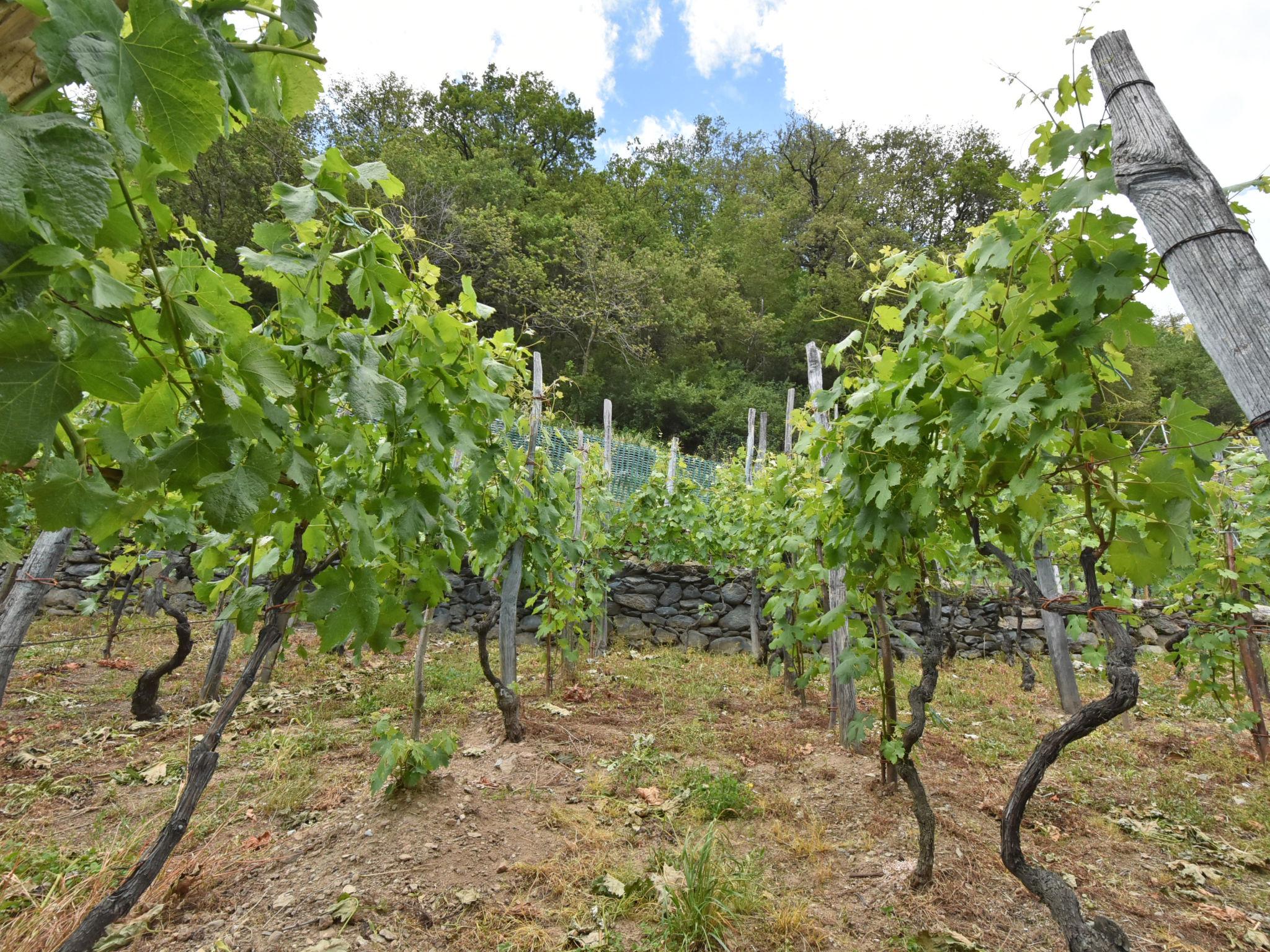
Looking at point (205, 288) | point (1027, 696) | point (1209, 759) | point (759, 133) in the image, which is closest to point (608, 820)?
point (205, 288)

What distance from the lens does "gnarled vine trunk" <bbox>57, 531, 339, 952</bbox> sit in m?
1.72

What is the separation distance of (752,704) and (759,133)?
28.2 m

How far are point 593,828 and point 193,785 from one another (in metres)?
1.89

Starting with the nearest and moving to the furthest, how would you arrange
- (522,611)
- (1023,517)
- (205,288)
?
(205,288), (1023,517), (522,611)

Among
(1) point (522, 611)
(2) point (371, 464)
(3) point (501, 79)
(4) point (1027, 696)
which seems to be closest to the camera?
(2) point (371, 464)

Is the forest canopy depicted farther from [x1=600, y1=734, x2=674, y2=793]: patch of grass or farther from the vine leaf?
the vine leaf

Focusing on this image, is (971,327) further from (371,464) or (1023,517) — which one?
(1023,517)

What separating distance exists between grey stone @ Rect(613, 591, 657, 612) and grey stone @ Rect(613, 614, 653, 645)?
0.46 feet

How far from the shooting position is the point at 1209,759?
4609 millimetres

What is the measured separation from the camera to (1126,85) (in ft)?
4.54

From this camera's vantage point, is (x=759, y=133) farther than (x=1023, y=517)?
Yes

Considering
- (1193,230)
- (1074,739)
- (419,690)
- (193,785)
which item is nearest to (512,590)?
(419,690)

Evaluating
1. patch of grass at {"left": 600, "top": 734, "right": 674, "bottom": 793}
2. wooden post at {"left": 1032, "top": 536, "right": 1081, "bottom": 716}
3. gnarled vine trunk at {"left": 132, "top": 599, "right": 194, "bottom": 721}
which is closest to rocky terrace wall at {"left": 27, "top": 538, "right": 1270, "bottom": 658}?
wooden post at {"left": 1032, "top": 536, "right": 1081, "bottom": 716}

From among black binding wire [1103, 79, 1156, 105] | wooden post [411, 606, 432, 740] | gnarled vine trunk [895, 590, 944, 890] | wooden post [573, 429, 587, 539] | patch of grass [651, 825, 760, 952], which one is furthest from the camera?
wooden post [573, 429, 587, 539]
